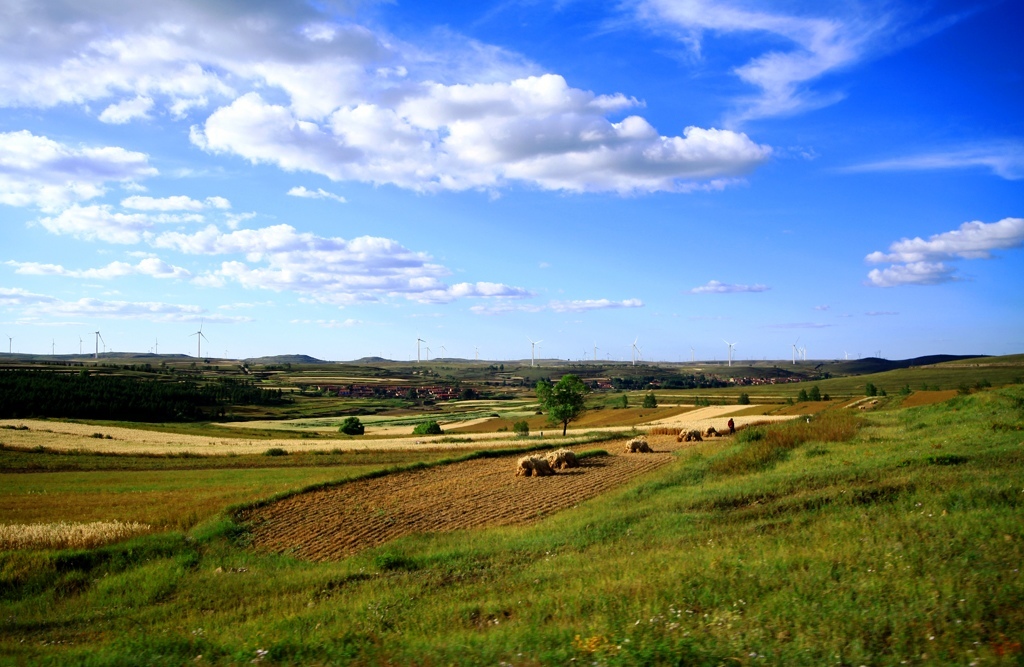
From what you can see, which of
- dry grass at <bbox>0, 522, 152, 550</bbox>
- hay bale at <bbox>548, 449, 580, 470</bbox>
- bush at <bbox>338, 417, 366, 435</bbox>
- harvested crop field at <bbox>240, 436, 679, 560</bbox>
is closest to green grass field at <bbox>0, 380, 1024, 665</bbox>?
harvested crop field at <bbox>240, 436, 679, 560</bbox>

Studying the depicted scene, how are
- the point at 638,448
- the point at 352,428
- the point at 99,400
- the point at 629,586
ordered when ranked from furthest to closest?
the point at 99,400, the point at 352,428, the point at 638,448, the point at 629,586

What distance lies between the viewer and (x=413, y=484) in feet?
99.9

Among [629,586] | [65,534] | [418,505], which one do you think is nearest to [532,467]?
[418,505]

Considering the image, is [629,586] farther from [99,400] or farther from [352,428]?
[99,400]

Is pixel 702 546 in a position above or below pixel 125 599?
above

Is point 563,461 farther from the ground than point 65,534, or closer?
farther from the ground

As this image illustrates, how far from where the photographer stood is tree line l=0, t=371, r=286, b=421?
291 feet

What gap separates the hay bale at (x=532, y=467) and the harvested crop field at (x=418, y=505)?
620mm

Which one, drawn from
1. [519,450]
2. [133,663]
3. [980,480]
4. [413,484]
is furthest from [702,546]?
[519,450]

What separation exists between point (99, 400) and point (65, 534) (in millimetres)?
92400

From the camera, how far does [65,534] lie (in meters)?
20.4

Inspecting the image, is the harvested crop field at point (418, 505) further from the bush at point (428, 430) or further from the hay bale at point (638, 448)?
the bush at point (428, 430)

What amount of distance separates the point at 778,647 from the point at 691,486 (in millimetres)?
14647

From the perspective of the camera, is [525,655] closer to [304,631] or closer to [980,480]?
[304,631]
